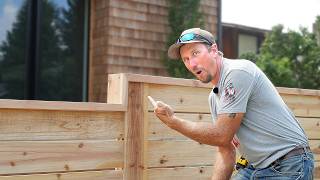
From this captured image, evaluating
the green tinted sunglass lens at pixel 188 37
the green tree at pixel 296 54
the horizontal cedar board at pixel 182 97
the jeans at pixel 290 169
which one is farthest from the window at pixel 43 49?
the green tree at pixel 296 54

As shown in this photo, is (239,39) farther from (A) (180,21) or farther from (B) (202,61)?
(B) (202,61)

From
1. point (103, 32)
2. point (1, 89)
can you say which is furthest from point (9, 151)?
point (103, 32)

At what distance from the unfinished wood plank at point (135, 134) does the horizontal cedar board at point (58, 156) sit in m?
0.07

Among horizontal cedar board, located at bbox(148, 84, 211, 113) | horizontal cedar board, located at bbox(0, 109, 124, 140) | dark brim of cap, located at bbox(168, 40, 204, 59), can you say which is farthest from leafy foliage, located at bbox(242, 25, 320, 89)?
dark brim of cap, located at bbox(168, 40, 204, 59)

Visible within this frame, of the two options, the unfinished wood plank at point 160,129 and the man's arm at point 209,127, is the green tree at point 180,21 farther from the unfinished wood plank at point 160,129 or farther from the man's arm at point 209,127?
the man's arm at point 209,127

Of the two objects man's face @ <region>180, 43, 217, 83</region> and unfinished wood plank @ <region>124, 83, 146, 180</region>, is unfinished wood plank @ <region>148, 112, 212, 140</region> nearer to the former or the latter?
unfinished wood plank @ <region>124, 83, 146, 180</region>

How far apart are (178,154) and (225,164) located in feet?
2.65

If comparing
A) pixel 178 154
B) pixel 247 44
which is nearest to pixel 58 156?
pixel 178 154

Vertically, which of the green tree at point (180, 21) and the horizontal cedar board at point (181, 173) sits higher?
the green tree at point (180, 21)

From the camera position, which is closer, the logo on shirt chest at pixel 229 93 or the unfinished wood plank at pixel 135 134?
the logo on shirt chest at pixel 229 93

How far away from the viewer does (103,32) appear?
23.4 ft

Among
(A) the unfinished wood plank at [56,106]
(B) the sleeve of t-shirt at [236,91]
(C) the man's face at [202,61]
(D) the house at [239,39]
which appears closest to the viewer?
(B) the sleeve of t-shirt at [236,91]

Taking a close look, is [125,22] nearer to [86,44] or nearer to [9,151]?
[86,44]

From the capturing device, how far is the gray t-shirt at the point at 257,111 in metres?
2.77
